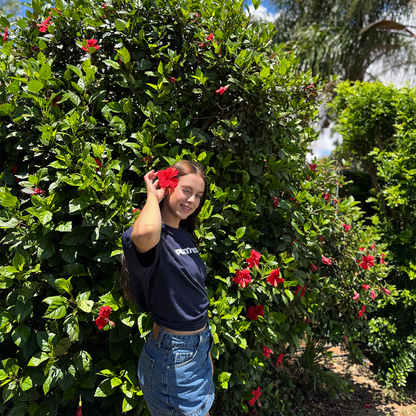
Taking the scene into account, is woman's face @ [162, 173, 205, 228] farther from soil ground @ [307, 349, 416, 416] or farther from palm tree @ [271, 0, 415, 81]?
palm tree @ [271, 0, 415, 81]

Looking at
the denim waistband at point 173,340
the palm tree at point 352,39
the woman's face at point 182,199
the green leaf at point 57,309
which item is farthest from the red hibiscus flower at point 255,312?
the palm tree at point 352,39

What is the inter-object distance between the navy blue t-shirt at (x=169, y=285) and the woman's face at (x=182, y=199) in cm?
7

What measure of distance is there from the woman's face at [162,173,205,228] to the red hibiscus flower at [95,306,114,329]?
20.0 inches

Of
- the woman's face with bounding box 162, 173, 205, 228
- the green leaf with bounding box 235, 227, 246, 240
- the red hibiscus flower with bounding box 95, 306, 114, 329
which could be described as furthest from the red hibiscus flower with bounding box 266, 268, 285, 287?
the red hibiscus flower with bounding box 95, 306, 114, 329

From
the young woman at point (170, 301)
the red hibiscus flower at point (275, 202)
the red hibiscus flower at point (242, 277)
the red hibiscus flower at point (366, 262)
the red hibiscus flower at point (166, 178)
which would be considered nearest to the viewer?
the young woman at point (170, 301)

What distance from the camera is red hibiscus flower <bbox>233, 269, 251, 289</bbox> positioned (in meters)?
1.91

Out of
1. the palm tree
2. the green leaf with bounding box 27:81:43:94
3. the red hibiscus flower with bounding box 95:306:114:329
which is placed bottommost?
the red hibiscus flower with bounding box 95:306:114:329

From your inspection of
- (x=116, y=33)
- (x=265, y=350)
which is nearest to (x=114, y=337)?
(x=265, y=350)

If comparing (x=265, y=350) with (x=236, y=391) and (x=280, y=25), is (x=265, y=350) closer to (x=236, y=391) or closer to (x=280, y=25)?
(x=236, y=391)

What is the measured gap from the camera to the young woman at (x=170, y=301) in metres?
1.23

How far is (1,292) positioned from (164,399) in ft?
3.63

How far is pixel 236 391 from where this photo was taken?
214 cm

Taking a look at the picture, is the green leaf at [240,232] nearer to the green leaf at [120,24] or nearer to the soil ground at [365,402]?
the green leaf at [120,24]

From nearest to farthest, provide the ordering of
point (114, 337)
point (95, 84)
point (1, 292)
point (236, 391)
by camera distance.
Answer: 1. point (114, 337)
2. point (1, 292)
3. point (95, 84)
4. point (236, 391)
